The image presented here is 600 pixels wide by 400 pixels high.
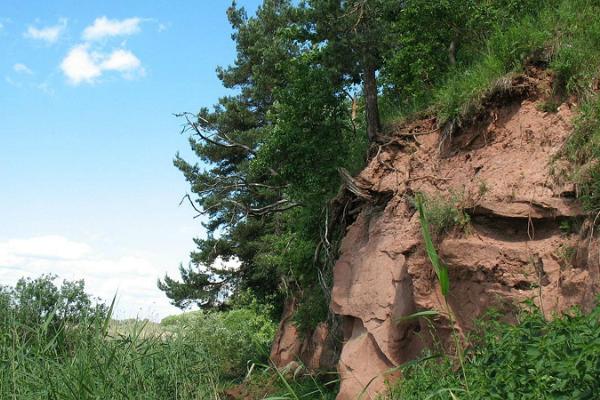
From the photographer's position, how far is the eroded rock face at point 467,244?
7.43 metres

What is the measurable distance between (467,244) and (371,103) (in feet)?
15.1

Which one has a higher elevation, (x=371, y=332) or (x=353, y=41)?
(x=353, y=41)

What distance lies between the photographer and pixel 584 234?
23.5 feet

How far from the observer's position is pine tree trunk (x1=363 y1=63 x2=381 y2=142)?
466 inches

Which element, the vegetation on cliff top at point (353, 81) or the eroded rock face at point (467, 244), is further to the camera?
the vegetation on cliff top at point (353, 81)

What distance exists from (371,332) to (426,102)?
14.6ft

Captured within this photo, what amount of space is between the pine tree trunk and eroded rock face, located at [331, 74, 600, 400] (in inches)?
27.1

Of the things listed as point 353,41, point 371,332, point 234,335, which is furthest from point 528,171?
point 234,335

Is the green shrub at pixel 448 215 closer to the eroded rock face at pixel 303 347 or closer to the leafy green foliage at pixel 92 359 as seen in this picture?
the leafy green foliage at pixel 92 359

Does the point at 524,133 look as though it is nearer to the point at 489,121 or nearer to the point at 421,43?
the point at 489,121

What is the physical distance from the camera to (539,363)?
4.90 meters

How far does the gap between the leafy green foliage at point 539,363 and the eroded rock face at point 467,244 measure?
804 millimetres

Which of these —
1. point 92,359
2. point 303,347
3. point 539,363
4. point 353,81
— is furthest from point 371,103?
point 539,363

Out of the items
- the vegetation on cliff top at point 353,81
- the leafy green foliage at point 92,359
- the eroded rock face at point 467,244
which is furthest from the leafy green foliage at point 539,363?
the vegetation on cliff top at point 353,81
